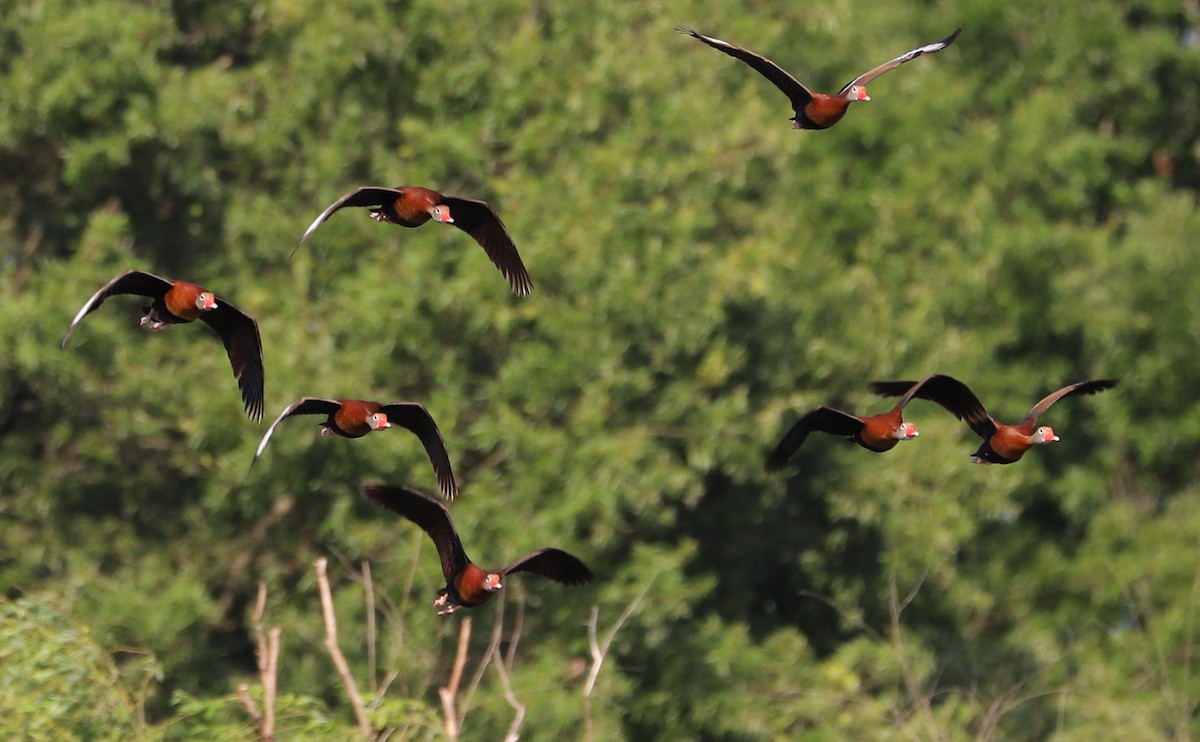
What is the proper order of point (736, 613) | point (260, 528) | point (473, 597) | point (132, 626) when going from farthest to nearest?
point (736, 613) → point (260, 528) → point (132, 626) → point (473, 597)

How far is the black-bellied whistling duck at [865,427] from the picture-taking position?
864 centimetres

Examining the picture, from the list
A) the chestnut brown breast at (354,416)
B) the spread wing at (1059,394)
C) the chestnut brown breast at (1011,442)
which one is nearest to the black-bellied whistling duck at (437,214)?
the chestnut brown breast at (354,416)

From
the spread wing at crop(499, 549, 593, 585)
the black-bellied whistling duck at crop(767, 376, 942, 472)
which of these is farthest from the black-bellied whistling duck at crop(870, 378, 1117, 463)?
the spread wing at crop(499, 549, 593, 585)

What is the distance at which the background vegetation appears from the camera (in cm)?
1589

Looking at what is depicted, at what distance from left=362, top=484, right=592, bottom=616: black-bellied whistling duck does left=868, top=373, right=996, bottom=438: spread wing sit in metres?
1.73

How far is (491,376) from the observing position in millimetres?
16844

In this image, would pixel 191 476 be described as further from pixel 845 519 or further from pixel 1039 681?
pixel 1039 681

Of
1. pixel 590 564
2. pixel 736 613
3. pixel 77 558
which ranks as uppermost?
pixel 77 558

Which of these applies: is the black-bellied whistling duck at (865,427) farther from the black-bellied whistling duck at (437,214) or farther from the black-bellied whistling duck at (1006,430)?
the black-bellied whistling duck at (437,214)

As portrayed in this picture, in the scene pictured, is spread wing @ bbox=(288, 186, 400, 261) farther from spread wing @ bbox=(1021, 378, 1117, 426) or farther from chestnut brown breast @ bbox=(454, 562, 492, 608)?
spread wing @ bbox=(1021, 378, 1117, 426)

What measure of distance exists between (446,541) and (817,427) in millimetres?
1775

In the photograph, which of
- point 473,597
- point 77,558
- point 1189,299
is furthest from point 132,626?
point 1189,299

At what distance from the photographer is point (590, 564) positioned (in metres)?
16.1

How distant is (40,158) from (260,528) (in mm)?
3534
